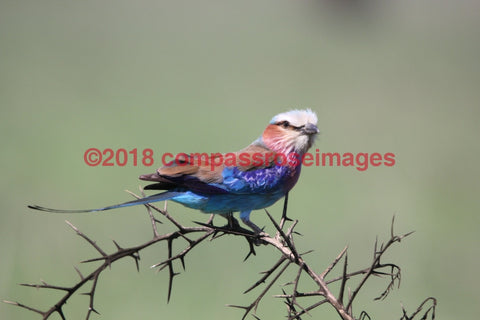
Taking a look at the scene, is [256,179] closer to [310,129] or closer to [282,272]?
[310,129]

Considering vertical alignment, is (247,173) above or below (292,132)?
below

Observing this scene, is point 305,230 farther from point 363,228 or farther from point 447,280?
point 447,280

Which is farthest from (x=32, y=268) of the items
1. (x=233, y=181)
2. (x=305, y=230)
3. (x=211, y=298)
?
(x=233, y=181)

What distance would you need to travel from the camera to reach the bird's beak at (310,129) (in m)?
2.06

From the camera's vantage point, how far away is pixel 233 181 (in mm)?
2107

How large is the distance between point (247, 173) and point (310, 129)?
246mm

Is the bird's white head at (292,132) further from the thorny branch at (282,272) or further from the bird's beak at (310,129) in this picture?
Answer: the thorny branch at (282,272)

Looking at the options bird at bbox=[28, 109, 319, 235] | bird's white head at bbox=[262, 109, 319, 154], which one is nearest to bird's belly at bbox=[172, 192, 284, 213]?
bird at bbox=[28, 109, 319, 235]

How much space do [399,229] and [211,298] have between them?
2.01 meters

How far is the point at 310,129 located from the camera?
208 cm

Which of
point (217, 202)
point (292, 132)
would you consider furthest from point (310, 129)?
point (217, 202)

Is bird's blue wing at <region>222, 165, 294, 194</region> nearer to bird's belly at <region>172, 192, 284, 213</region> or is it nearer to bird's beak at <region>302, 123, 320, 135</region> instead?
bird's belly at <region>172, 192, 284, 213</region>

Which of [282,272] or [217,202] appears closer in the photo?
[282,272]

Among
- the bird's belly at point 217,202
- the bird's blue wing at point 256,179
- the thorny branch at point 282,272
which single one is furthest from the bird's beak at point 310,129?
the thorny branch at point 282,272
